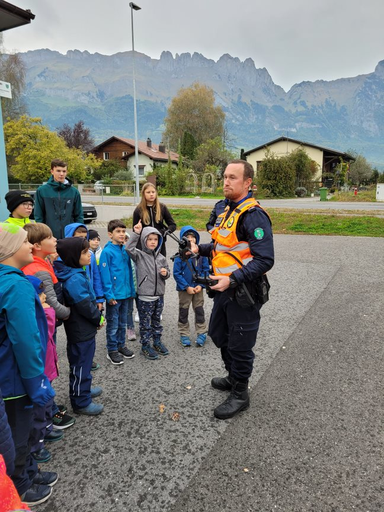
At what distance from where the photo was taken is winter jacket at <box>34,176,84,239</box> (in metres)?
4.48

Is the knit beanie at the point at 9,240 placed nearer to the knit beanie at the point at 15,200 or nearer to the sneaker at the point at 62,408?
the sneaker at the point at 62,408

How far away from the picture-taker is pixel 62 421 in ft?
9.29

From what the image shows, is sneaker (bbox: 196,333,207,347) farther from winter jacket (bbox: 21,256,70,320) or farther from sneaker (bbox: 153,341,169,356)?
winter jacket (bbox: 21,256,70,320)

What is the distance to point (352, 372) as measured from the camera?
3.59 metres

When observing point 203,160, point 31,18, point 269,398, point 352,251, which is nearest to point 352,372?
point 269,398

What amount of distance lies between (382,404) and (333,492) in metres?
1.22

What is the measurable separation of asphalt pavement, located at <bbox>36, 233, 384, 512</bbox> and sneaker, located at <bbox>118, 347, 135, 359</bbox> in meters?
0.09

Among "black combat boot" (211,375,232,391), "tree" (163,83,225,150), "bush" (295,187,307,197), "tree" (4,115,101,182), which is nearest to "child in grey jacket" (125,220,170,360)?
"black combat boot" (211,375,232,391)

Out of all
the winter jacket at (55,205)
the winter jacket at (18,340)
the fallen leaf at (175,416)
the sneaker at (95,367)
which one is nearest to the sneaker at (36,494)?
the winter jacket at (18,340)

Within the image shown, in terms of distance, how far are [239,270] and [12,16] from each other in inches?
270

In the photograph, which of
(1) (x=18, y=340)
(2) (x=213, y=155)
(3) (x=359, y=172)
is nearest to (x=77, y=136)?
(2) (x=213, y=155)

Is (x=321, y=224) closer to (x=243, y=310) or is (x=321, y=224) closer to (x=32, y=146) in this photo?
(x=243, y=310)

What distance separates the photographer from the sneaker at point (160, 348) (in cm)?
403

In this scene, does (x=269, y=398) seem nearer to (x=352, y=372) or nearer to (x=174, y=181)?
(x=352, y=372)
